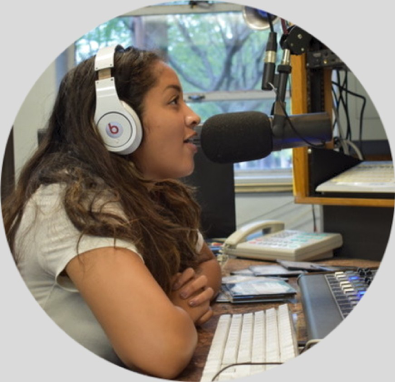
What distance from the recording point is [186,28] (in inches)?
113

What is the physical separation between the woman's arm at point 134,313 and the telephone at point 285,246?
674 millimetres

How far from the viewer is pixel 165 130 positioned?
3.65 feet

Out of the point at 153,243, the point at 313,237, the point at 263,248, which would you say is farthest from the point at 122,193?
the point at 313,237

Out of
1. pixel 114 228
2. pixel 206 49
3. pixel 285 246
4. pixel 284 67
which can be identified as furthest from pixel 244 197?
pixel 114 228

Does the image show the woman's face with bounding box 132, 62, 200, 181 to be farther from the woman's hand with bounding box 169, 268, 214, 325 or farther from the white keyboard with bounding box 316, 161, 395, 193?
the white keyboard with bounding box 316, 161, 395, 193

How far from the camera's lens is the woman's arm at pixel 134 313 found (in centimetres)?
82

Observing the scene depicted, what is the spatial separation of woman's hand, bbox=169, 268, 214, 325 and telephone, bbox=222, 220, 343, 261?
440 millimetres

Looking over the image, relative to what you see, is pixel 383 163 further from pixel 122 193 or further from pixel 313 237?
pixel 122 193

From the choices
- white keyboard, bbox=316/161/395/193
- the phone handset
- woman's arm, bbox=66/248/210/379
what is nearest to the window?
the phone handset

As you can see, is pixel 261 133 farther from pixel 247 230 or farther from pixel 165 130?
pixel 247 230

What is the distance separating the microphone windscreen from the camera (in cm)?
105

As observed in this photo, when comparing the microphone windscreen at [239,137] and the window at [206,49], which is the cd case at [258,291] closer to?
the microphone windscreen at [239,137]

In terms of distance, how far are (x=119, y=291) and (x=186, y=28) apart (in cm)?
226

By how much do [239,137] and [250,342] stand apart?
0.36 meters
